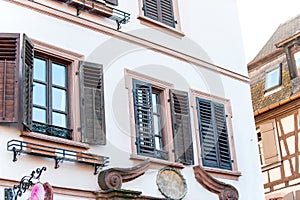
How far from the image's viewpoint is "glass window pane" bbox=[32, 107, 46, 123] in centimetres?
936

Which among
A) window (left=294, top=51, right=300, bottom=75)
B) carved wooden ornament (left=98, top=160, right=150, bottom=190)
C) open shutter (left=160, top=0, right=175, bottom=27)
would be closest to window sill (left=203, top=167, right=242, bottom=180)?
carved wooden ornament (left=98, top=160, right=150, bottom=190)

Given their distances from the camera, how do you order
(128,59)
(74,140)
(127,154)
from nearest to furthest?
(74,140)
(127,154)
(128,59)

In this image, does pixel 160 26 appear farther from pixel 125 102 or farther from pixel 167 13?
pixel 125 102

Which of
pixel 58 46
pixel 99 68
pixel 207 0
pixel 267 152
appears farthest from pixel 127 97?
pixel 267 152

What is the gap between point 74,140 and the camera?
31.7 feet

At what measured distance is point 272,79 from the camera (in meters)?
19.4

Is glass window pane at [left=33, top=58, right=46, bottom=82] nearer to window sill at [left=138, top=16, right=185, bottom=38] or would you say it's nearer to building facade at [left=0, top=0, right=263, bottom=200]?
building facade at [left=0, top=0, right=263, bottom=200]

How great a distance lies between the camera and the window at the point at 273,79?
62.7ft

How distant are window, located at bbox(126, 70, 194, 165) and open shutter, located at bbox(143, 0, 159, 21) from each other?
4.52ft

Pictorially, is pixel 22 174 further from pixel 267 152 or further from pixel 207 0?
pixel 267 152

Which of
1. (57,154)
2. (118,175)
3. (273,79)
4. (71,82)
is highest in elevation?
(273,79)

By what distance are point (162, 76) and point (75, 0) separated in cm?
235

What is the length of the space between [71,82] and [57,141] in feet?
4.01

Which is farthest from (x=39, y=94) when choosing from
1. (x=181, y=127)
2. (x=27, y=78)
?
(x=181, y=127)
